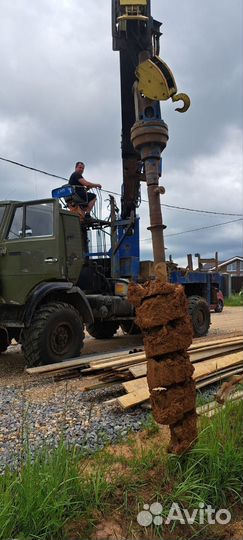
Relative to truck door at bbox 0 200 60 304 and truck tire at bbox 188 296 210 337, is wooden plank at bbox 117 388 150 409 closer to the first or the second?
truck door at bbox 0 200 60 304

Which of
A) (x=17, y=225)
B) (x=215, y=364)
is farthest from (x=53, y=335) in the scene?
(x=215, y=364)

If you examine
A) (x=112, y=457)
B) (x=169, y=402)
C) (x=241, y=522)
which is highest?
(x=169, y=402)

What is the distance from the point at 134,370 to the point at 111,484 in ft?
7.42

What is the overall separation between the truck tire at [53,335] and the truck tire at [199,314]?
3731mm

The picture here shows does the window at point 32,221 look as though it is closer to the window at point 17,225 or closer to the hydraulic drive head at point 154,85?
the window at point 17,225

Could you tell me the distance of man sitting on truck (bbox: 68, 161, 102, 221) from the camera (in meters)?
7.96

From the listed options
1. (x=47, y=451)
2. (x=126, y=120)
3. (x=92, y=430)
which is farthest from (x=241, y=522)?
(x=126, y=120)

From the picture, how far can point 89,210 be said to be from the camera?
8.12 metres

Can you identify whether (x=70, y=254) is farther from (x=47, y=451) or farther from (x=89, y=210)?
(x=47, y=451)

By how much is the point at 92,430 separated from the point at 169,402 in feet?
4.50

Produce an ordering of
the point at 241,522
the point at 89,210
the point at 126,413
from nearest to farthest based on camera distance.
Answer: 1. the point at 241,522
2. the point at 126,413
3. the point at 89,210

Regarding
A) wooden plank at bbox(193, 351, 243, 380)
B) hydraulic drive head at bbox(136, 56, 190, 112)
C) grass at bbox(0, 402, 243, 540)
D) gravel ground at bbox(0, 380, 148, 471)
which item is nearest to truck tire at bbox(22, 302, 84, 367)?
gravel ground at bbox(0, 380, 148, 471)

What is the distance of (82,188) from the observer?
7.98 m

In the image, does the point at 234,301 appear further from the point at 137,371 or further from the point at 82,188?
the point at 137,371
